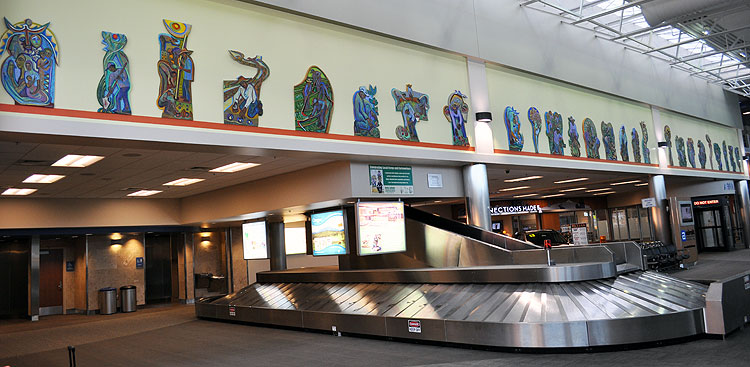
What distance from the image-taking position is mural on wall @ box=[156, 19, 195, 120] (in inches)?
316

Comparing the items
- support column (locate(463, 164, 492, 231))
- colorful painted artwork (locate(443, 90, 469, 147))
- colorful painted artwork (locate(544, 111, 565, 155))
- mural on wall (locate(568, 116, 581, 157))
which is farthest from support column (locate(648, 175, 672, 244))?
colorful painted artwork (locate(443, 90, 469, 147))

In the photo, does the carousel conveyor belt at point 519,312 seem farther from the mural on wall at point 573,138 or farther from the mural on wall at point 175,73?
the mural on wall at point 573,138

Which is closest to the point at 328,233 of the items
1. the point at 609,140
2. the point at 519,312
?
the point at 519,312

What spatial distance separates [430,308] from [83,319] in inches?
442

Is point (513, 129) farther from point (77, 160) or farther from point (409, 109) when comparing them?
point (77, 160)

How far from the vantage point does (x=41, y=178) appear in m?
11.1

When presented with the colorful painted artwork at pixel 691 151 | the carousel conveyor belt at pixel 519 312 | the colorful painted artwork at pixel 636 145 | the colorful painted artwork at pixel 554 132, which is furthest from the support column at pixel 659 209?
the carousel conveyor belt at pixel 519 312

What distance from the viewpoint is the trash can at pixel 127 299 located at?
16658mm

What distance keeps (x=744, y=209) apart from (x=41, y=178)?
29341 mm

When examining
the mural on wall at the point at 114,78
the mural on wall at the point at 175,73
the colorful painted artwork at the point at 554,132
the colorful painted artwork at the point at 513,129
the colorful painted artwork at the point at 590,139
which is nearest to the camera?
the mural on wall at the point at 114,78

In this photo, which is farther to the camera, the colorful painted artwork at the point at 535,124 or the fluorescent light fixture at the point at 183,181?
the colorful painted artwork at the point at 535,124

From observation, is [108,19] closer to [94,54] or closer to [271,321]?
[94,54]

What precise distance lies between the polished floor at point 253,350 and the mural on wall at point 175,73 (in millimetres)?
3779

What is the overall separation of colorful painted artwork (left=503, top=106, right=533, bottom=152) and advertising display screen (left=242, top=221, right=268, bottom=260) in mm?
6869
